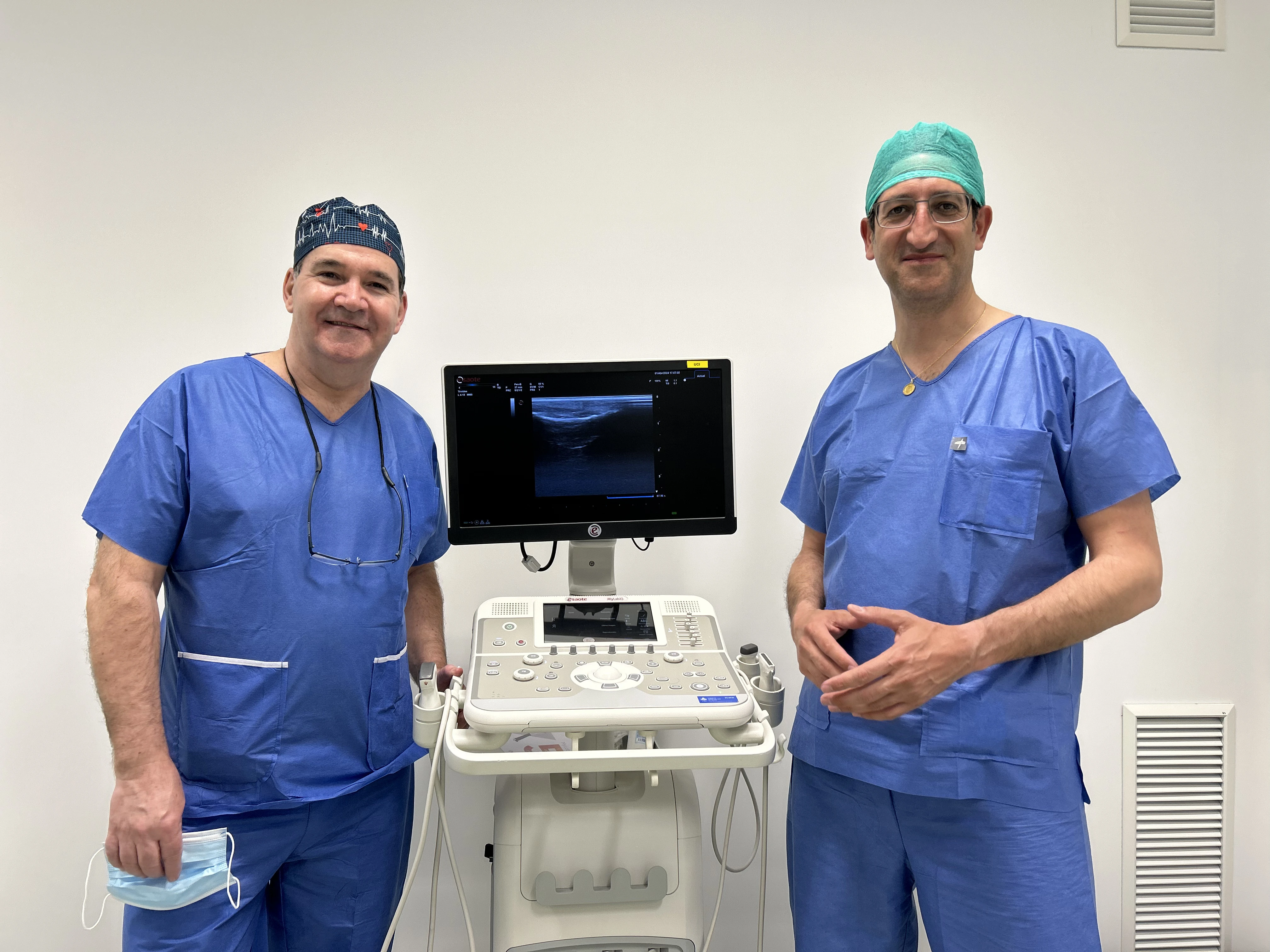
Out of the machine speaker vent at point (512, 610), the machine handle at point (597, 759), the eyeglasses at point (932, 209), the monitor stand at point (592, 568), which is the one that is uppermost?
the eyeglasses at point (932, 209)

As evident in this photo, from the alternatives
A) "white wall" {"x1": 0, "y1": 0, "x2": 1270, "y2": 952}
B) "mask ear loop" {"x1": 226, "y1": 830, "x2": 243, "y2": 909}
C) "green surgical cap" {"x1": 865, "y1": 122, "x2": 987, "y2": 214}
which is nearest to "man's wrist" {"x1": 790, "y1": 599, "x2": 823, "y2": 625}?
"white wall" {"x1": 0, "y1": 0, "x2": 1270, "y2": 952}

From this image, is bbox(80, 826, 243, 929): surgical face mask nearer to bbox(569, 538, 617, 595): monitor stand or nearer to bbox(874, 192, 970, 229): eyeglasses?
bbox(569, 538, 617, 595): monitor stand

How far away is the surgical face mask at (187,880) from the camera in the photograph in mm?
1126

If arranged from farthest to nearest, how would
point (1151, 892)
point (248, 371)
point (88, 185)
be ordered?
1. point (1151, 892)
2. point (88, 185)
3. point (248, 371)

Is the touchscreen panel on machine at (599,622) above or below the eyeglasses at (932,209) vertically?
below

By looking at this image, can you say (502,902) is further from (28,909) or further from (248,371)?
(28,909)

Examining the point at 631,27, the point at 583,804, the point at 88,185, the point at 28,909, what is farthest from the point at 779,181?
the point at 28,909

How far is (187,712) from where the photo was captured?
3.96 feet

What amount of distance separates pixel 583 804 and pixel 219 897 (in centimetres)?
56

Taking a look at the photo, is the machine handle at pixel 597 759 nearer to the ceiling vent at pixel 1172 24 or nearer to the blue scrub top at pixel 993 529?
the blue scrub top at pixel 993 529

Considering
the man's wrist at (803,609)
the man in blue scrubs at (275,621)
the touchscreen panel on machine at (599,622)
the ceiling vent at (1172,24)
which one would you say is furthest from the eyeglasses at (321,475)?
the ceiling vent at (1172,24)

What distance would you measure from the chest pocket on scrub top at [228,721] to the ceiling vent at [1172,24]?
2372 mm

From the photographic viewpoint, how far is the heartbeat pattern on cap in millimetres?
1330

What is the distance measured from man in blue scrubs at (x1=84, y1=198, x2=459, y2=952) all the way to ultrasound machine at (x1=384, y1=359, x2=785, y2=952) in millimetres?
148
